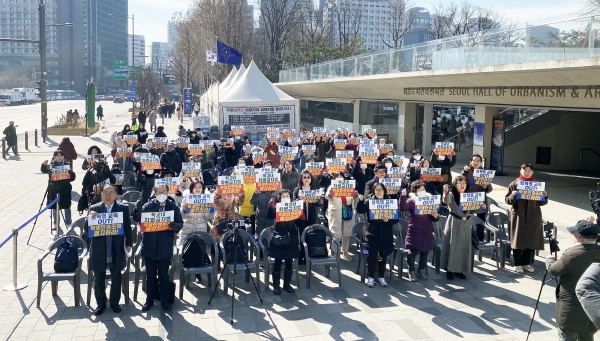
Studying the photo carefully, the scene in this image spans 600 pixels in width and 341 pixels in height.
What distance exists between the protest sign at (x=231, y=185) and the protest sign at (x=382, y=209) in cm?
278

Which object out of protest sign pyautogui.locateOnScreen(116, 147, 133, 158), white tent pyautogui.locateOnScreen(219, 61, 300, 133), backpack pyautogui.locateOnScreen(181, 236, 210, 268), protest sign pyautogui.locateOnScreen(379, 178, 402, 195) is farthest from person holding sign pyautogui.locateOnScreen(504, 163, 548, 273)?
white tent pyautogui.locateOnScreen(219, 61, 300, 133)

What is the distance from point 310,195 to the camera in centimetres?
970

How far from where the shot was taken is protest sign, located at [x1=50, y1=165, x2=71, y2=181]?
11.6 meters

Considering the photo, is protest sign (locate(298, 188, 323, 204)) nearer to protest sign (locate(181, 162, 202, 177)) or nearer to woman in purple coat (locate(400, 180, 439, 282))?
woman in purple coat (locate(400, 180, 439, 282))

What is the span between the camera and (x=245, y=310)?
8.02m

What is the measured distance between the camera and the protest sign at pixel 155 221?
307 inches

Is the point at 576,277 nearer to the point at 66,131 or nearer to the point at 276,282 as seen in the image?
the point at 276,282

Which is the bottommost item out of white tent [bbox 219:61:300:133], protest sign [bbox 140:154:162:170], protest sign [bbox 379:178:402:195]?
protest sign [bbox 379:178:402:195]

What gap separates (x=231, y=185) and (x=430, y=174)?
484cm

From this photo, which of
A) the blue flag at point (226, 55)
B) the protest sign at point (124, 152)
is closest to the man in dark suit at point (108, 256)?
the protest sign at point (124, 152)

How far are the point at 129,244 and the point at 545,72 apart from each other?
39.3ft

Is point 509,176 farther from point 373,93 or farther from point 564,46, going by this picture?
point 373,93

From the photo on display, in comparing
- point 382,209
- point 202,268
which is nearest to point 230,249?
point 202,268

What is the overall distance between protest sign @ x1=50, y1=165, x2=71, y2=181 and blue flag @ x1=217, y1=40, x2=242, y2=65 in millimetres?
20211
